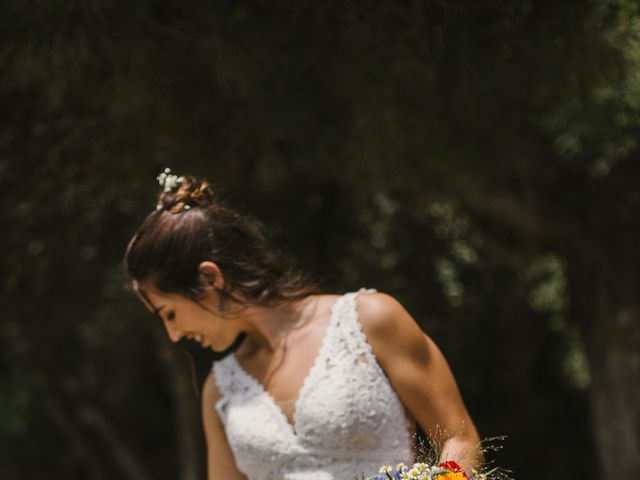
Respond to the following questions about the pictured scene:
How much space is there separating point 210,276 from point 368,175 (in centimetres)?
194

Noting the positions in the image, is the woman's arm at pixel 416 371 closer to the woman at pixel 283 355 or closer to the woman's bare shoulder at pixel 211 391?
the woman at pixel 283 355

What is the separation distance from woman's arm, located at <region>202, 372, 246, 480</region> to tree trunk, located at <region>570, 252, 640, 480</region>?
290 centimetres

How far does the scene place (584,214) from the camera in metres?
4.79

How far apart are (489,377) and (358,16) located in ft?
16.4

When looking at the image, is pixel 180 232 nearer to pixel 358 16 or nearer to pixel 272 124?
pixel 358 16

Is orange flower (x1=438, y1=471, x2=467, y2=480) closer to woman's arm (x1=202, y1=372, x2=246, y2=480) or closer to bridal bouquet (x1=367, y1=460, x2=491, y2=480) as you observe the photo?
bridal bouquet (x1=367, y1=460, x2=491, y2=480)

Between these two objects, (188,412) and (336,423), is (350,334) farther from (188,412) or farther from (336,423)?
(188,412)

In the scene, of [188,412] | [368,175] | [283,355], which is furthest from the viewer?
[188,412]

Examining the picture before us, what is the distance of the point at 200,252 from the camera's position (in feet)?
7.73

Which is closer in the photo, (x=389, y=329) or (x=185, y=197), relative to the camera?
(x=389, y=329)

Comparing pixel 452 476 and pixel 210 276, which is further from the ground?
pixel 210 276

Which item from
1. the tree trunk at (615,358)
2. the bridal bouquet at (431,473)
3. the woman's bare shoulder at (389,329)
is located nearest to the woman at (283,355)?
the woman's bare shoulder at (389,329)

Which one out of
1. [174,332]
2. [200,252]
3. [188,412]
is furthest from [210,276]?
[188,412]

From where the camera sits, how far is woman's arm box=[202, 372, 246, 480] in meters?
2.53
